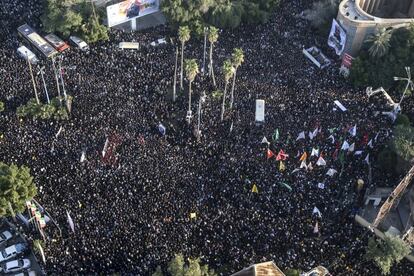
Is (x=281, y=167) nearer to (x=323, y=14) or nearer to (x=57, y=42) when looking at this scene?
(x=323, y=14)

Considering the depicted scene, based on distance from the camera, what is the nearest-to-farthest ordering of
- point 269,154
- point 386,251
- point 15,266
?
point 386,251, point 15,266, point 269,154

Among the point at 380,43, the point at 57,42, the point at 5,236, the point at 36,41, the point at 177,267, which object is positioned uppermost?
the point at 380,43

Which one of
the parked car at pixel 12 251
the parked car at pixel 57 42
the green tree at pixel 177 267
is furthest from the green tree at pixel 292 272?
the parked car at pixel 57 42

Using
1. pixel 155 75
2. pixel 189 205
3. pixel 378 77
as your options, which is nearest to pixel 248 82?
pixel 155 75

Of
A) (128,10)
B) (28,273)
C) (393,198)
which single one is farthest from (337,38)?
(28,273)

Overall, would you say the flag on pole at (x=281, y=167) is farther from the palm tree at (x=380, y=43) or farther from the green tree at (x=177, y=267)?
the palm tree at (x=380, y=43)

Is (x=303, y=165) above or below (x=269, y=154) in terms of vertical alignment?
below
